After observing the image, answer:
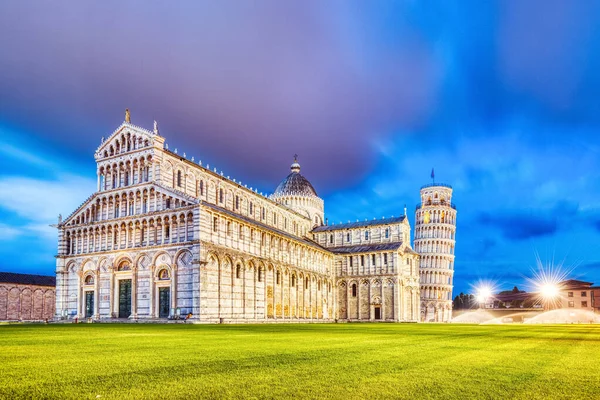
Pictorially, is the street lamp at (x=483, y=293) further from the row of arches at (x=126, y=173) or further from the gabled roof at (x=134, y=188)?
the row of arches at (x=126, y=173)

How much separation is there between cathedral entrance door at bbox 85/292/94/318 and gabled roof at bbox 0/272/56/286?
2623 centimetres

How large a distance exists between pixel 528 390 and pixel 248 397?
513cm

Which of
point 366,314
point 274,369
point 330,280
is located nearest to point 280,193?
point 330,280

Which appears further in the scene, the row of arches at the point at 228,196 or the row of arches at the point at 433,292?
Answer: the row of arches at the point at 433,292

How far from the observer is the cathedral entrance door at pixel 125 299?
2244 inches

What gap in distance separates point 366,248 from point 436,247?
34883mm

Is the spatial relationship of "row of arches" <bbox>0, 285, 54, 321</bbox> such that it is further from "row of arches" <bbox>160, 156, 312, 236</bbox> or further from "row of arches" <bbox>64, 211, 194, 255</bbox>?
"row of arches" <bbox>160, 156, 312, 236</bbox>

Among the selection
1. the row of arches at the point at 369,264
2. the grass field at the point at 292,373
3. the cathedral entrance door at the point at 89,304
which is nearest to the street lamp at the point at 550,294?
the row of arches at the point at 369,264

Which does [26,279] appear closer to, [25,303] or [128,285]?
[25,303]

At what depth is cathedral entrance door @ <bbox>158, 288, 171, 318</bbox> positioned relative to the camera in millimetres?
54353

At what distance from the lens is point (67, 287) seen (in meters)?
61.4

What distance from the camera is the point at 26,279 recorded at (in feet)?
275

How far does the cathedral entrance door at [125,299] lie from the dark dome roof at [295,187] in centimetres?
4436

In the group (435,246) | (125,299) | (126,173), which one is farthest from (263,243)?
(435,246)
